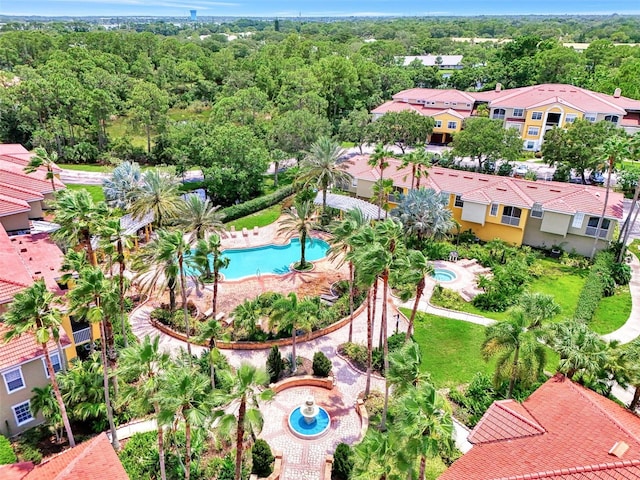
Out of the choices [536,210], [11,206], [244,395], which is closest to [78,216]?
[244,395]

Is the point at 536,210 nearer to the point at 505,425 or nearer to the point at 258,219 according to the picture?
the point at 258,219

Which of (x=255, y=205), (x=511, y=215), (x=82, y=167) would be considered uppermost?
(x=511, y=215)

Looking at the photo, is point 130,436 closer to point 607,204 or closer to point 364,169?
point 364,169

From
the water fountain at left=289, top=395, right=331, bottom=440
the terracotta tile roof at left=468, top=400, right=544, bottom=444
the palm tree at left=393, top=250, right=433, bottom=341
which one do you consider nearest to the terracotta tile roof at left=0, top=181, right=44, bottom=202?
the water fountain at left=289, top=395, right=331, bottom=440

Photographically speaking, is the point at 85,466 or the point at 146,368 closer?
the point at 146,368

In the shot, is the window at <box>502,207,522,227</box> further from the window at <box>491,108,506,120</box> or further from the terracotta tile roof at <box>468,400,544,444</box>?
the window at <box>491,108,506,120</box>

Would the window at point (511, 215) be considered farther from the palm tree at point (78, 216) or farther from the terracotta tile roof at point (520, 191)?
the palm tree at point (78, 216)
